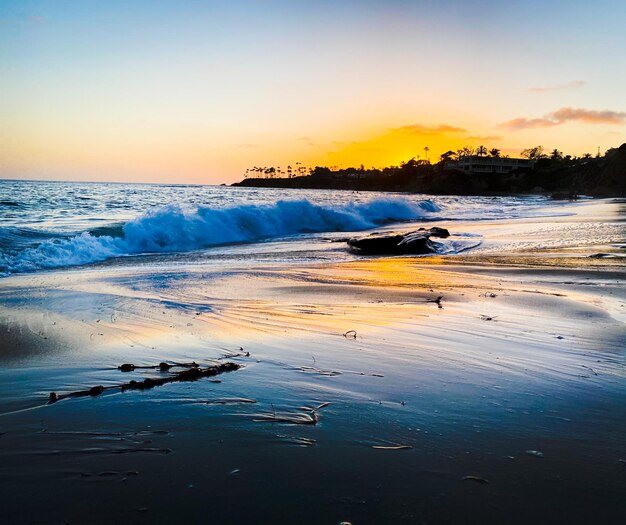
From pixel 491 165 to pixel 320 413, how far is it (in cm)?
14819

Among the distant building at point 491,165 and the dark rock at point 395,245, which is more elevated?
the distant building at point 491,165

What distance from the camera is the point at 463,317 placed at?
246 inches

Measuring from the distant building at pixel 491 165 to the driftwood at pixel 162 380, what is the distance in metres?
144

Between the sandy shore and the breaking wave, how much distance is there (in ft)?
19.4

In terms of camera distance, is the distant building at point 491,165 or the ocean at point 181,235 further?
the distant building at point 491,165

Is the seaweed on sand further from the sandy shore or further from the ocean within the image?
the ocean

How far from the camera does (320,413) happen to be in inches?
131

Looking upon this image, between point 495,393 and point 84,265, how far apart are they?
11.5 m

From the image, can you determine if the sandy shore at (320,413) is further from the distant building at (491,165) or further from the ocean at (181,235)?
the distant building at (491,165)

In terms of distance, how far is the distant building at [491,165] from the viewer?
5472 inches

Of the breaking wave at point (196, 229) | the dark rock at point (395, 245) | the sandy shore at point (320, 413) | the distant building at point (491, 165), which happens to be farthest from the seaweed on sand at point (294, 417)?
the distant building at point (491, 165)

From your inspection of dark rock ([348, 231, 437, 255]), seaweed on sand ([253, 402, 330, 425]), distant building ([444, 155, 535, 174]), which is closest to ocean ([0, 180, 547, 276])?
dark rock ([348, 231, 437, 255])

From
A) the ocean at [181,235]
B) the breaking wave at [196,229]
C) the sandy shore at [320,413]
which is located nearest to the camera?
the sandy shore at [320,413]

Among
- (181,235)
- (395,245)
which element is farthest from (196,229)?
(395,245)
